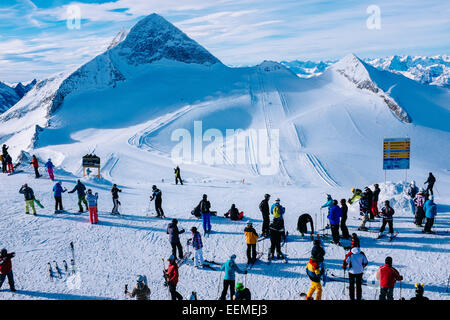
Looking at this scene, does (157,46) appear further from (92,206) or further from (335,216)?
(335,216)

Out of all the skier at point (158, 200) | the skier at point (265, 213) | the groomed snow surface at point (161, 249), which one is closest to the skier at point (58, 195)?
the groomed snow surface at point (161, 249)

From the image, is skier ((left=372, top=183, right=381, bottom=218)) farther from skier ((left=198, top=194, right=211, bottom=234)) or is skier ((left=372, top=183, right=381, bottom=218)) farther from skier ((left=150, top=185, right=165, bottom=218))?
skier ((left=150, top=185, right=165, bottom=218))

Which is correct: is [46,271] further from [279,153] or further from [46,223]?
[279,153]

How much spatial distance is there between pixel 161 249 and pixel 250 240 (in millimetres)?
3622

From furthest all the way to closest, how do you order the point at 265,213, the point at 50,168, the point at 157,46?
the point at 157,46, the point at 50,168, the point at 265,213

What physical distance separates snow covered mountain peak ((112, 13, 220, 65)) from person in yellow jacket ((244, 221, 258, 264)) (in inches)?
3353

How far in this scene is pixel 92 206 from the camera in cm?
1344

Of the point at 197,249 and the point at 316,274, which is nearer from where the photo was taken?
the point at 316,274

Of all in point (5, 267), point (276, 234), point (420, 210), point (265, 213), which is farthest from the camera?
point (420, 210)

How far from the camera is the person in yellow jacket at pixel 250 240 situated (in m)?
10.0

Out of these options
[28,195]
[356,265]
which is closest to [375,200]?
[356,265]
